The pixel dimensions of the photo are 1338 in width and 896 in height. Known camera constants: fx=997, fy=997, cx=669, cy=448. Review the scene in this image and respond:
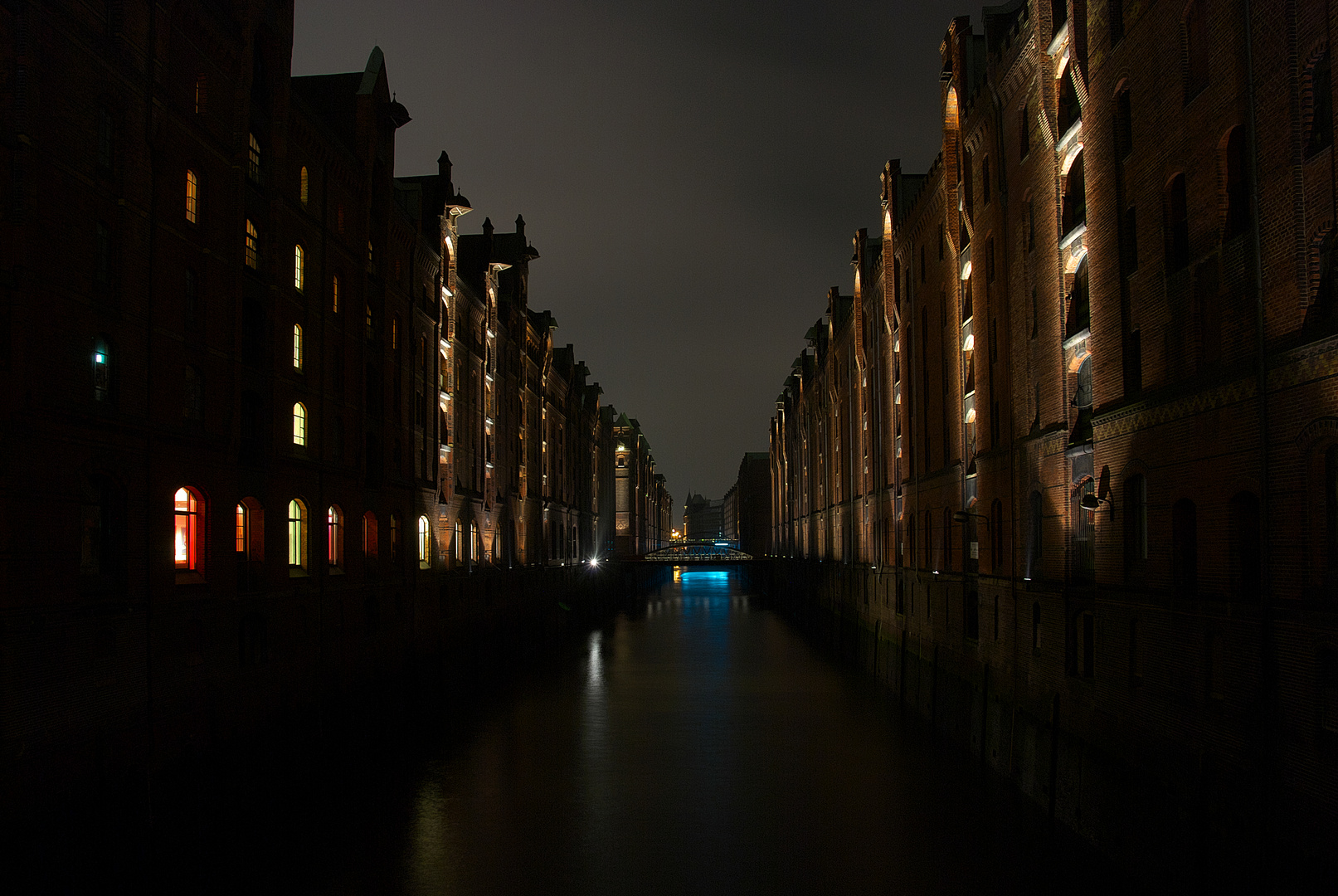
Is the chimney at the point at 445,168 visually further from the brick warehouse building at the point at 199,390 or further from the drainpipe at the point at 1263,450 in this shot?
the drainpipe at the point at 1263,450

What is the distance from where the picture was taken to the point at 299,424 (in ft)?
82.9

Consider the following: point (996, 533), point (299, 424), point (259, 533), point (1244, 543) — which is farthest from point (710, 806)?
point (299, 424)

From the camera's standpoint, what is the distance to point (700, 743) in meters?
28.6

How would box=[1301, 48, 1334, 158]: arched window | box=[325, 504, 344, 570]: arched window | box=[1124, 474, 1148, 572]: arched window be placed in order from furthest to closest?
1. box=[325, 504, 344, 570]: arched window
2. box=[1124, 474, 1148, 572]: arched window
3. box=[1301, 48, 1334, 158]: arched window

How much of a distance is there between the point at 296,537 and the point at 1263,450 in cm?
2102

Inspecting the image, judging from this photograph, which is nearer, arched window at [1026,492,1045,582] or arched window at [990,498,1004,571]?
arched window at [1026,492,1045,582]

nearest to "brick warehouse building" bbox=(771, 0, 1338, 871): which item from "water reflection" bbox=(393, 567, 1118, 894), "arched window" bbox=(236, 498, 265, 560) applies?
"water reflection" bbox=(393, 567, 1118, 894)

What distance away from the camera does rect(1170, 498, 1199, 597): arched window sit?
14070 mm

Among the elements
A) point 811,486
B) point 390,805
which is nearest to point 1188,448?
point 390,805

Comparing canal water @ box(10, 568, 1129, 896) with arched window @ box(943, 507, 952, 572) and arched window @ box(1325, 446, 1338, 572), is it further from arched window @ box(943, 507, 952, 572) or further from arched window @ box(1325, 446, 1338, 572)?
arched window @ box(1325, 446, 1338, 572)

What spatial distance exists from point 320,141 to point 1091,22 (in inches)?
736

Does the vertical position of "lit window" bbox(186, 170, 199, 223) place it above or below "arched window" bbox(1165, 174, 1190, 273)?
above

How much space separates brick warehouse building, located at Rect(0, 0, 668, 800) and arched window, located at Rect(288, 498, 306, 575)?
80 millimetres

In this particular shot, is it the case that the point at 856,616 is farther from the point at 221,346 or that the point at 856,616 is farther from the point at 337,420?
the point at 221,346
